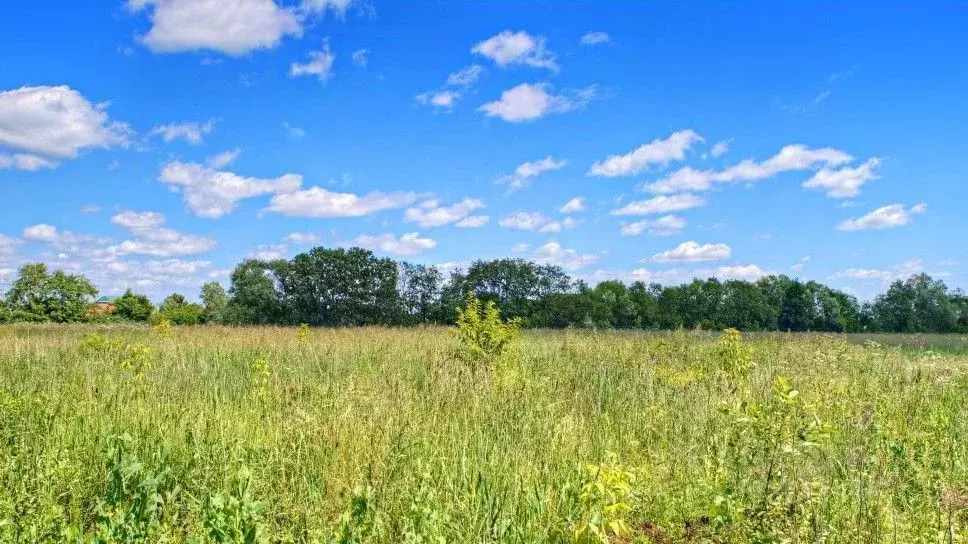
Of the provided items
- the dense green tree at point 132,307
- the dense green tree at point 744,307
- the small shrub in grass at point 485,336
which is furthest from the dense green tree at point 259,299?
the small shrub in grass at point 485,336

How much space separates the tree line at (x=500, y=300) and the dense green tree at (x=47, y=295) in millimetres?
76

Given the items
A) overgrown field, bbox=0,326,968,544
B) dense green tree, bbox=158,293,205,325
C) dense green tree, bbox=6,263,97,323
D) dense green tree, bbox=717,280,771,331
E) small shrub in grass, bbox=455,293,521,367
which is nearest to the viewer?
overgrown field, bbox=0,326,968,544

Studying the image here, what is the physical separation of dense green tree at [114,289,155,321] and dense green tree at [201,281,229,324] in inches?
219

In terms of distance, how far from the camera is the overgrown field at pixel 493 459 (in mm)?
3463

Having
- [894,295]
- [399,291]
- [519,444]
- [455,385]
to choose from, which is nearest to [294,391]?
[455,385]

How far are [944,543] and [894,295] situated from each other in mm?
67289

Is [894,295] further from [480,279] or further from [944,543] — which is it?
[944,543]

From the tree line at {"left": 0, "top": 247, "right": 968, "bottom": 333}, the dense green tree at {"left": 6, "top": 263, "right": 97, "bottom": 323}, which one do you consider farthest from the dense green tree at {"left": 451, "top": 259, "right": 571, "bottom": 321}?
the dense green tree at {"left": 6, "top": 263, "right": 97, "bottom": 323}

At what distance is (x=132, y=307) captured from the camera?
209 feet

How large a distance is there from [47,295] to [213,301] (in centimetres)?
1743

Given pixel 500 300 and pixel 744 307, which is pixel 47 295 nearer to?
pixel 500 300

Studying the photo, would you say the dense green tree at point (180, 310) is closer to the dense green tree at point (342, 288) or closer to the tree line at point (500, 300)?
the tree line at point (500, 300)

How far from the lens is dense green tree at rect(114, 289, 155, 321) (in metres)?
63.5

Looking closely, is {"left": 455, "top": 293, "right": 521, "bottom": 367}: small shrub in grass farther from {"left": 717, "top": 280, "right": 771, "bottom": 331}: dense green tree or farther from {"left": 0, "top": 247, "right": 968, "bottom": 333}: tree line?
{"left": 717, "top": 280, "right": 771, "bottom": 331}: dense green tree
